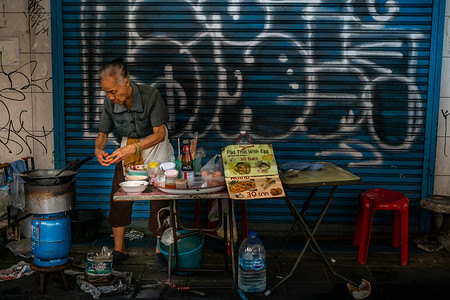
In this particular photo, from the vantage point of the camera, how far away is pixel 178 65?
5801 millimetres

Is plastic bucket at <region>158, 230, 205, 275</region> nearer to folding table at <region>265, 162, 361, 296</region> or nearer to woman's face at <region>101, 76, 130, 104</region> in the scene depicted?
folding table at <region>265, 162, 361, 296</region>

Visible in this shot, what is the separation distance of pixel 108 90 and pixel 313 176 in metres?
2.17

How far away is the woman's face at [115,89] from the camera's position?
4.47m

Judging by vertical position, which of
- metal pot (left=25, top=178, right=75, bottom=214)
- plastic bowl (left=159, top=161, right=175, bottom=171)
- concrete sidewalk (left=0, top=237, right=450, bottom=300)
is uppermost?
plastic bowl (left=159, top=161, right=175, bottom=171)

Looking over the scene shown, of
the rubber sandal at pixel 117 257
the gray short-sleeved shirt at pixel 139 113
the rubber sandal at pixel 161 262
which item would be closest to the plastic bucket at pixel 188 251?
the rubber sandal at pixel 161 262

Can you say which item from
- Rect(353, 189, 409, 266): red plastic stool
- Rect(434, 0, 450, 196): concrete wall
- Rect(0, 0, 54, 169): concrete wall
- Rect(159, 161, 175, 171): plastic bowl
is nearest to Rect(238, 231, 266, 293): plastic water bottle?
Rect(159, 161, 175, 171): plastic bowl

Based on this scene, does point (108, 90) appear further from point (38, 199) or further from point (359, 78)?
point (359, 78)

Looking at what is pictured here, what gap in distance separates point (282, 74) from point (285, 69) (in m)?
0.07

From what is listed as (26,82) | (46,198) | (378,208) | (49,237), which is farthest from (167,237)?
(26,82)

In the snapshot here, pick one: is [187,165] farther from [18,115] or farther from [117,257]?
[18,115]

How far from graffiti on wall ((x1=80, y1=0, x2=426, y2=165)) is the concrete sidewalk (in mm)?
1299

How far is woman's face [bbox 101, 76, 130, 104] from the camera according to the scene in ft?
14.7

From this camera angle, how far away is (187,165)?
4.30m

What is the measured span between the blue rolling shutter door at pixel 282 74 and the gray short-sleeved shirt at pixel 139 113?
3.33 feet
